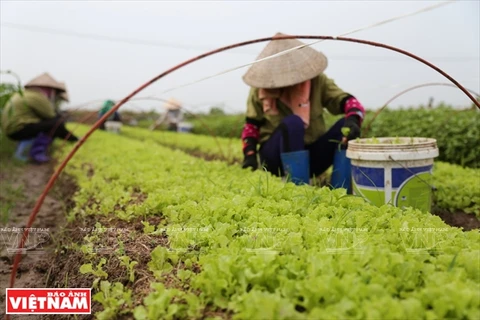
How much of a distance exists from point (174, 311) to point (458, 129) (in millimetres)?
6291

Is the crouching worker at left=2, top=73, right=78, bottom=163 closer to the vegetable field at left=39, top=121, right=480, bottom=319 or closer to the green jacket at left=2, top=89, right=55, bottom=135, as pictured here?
the green jacket at left=2, top=89, right=55, bottom=135

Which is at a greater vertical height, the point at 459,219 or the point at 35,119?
the point at 35,119

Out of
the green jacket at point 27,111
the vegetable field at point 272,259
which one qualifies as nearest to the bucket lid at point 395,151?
the vegetable field at point 272,259

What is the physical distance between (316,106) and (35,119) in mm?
6424

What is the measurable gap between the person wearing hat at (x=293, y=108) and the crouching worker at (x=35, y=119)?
16.7ft

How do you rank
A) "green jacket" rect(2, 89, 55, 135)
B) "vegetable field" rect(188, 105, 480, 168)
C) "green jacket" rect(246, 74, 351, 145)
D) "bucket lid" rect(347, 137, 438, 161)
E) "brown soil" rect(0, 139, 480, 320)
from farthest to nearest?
"green jacket" rect(2, 89, 55, 135)
"vegetable field" rect(188, 105, 480, 168)
"green jacket" rect(246, 74, 351, 145)
"bucket lid" rect(347, 137, 438, 161)
"brown soil" rect(0, 139, 480, 320)

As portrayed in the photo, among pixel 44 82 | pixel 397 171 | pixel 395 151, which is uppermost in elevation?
pixel 44 82

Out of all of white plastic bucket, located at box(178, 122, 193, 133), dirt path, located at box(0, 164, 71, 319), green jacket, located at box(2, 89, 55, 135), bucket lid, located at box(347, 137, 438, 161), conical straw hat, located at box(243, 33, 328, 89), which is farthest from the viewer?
white plastic bucket, located at box(178, 122, 193, 133)

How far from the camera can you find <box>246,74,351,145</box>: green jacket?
3.87 metres

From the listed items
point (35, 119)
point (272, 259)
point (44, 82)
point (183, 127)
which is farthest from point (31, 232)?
point (183, 127)

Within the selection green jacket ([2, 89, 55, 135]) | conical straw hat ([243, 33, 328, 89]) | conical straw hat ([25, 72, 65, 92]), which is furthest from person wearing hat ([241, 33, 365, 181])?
conical straw hat ([25, 72, 65, 92])

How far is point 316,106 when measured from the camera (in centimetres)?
388

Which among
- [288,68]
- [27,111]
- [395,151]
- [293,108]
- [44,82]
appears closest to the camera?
[395,151]

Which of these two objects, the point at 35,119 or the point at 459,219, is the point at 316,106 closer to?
the point at 459,219
